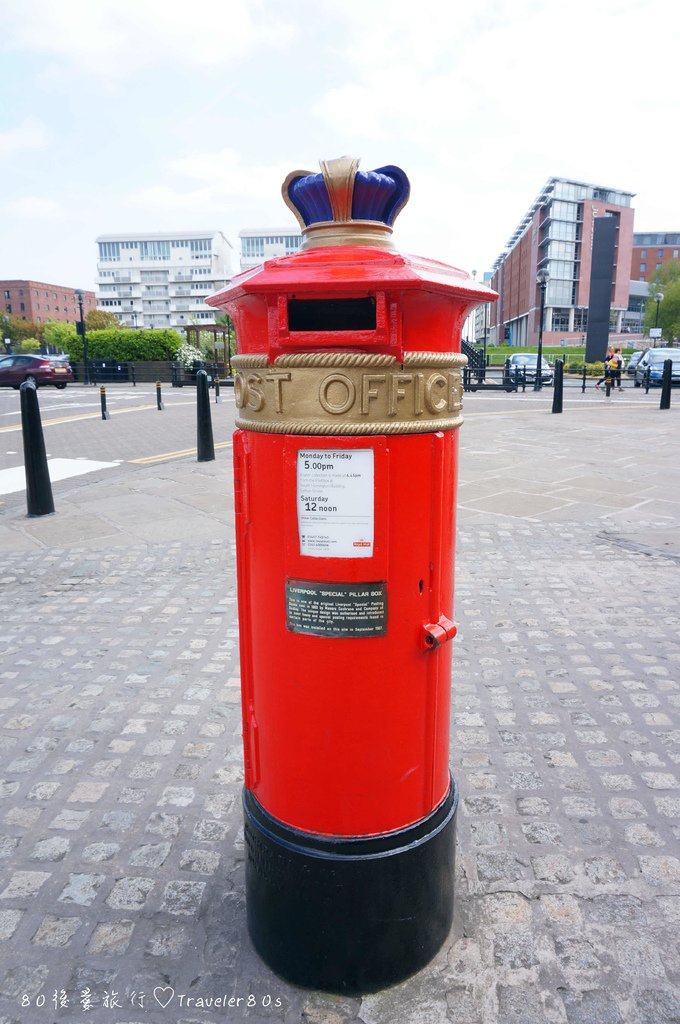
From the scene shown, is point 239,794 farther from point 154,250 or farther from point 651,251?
point 651,251

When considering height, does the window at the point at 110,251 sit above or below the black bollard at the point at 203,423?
above

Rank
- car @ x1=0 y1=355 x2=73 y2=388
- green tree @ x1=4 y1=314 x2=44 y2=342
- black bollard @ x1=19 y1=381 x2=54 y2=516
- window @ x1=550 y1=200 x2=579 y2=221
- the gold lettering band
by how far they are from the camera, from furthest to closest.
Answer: green tree @ x1=4 y1=314 x2=44 y2=342 → window @ x1=550 y1=200 x2=579 y2=221 → car @ x1=0 y1=355 x2=73 y2=388 → black bollard @ x1=19 y1=381 x2=54 y2=516 → the gold lettering band

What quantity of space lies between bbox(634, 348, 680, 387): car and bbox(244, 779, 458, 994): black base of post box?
26404mm

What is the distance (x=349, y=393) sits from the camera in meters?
1.61

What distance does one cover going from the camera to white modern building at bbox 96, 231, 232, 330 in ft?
350

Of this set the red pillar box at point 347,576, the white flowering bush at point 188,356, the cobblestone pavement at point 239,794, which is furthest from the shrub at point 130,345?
the red pillar box at point 347,576

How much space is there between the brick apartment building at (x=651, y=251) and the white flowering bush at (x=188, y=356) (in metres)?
107

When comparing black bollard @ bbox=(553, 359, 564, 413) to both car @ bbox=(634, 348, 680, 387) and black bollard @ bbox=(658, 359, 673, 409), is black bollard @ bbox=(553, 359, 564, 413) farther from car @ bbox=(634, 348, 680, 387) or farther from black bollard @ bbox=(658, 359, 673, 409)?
car @ bbox=(634, 348, 680, 387)

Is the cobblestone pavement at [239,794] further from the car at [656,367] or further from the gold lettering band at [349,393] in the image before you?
the car at [656,367]

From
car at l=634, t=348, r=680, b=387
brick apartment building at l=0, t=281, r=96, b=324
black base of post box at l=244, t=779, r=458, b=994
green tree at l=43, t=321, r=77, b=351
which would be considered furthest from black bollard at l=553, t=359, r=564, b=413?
brick apartment building at l=0, t=281, r=96, b=324

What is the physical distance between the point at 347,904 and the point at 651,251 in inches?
5355

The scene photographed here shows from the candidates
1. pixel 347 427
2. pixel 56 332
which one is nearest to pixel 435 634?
pixel 347 427

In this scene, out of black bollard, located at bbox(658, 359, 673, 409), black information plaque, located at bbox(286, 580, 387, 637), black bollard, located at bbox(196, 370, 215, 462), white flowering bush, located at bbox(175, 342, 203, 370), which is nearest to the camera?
black information plaque, located at bbox(286, 580, 387, 637)

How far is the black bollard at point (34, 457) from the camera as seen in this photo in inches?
255
